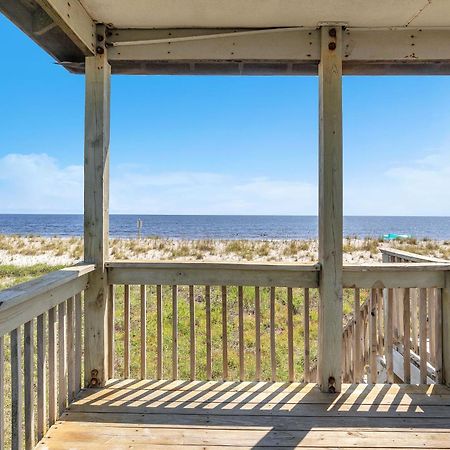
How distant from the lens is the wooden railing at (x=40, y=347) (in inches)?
53.2

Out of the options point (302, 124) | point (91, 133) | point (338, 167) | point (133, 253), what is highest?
point (302, 124)

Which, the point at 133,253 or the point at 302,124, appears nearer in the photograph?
the point at 133,253

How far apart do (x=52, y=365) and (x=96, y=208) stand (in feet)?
3.17

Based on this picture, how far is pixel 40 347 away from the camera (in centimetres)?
162

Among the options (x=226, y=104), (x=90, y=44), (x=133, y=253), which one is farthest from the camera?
(x=226, y=104)

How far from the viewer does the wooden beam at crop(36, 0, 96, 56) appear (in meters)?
1.63

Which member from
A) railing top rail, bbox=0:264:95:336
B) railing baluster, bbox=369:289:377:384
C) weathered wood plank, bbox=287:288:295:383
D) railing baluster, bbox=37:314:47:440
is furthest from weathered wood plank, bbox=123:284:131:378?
railing baluster, bbox=369:289:377:384

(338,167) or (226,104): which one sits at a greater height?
(226,104)

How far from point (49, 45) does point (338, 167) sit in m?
2.06

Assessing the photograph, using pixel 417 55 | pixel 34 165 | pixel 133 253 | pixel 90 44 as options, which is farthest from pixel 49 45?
pixel 34 165

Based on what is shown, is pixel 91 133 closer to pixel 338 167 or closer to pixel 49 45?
pixel 49 45

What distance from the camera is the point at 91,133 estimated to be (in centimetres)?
217

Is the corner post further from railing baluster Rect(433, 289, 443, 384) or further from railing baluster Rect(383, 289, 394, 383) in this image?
railing baluster Rect(383, 289, 394, 383)

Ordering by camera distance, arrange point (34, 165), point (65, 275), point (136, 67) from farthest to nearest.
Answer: point (34, 165)
point (136, 67)
point (65, 275)
